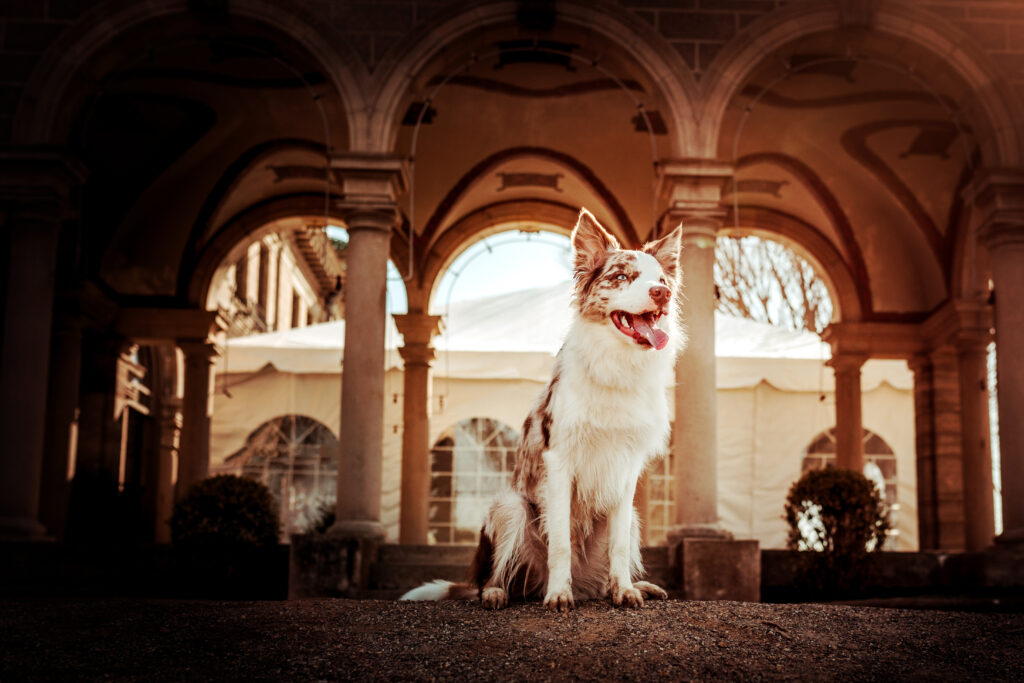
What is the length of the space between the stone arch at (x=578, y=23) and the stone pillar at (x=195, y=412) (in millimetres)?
6813

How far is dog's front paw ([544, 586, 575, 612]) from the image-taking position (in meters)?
5.57

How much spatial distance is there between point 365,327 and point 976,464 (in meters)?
8.64

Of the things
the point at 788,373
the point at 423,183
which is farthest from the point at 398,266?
the point at 788,373

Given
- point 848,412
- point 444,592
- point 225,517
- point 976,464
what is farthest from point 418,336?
point 444,592

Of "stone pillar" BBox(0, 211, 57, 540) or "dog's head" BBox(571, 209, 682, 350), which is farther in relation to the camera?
"stone pillar" BBox(0, 211, 57, 540)

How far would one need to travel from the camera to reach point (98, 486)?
625 inches

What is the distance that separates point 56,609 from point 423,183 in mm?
10387

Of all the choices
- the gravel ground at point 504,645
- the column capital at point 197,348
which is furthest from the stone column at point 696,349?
→ the column capital at point 197,348

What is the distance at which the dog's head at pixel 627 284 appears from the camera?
5.48m

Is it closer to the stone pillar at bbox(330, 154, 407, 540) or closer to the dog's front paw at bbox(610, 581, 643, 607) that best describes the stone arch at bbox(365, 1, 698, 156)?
the stone pillar at bbox(330, 154, 407, 540)

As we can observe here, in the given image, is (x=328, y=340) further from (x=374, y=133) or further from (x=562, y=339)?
(x=562, y=339)

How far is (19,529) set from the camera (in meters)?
10.5

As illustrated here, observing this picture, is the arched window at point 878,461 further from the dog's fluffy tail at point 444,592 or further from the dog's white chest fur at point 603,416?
the dog's white chest fur at point 603,416

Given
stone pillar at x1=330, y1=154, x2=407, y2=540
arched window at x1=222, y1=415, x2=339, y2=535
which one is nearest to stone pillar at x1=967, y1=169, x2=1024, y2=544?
stone pillar at x1=330, y1=154, x2=407, y2=540
